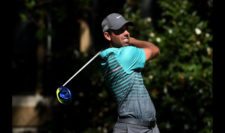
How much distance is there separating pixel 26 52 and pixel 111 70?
8.23m

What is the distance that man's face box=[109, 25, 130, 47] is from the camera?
582cm

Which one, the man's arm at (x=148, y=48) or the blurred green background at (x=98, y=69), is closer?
the man's arm at (x=148, y=48)

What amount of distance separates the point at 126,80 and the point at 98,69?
15.9 ft

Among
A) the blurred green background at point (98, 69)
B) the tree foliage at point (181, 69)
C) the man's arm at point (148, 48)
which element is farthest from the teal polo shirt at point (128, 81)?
the tree foliage at point (181, 69)

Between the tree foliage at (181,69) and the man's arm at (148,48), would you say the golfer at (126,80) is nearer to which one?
the man's arm at (148,48)

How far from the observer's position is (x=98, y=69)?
34.6 feet

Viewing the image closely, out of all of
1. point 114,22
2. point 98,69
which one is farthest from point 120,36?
point 98,69

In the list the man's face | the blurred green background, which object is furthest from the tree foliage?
the man's face

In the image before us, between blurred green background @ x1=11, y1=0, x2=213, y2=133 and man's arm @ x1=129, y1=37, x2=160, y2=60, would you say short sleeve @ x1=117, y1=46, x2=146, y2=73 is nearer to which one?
man's arm @ x1=129, y1=37, x2=160, y2=60

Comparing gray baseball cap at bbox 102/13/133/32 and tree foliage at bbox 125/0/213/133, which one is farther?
tree foliage at bbox 125/0/213/133

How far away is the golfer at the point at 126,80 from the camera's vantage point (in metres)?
5.68

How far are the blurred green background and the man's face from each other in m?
2.94

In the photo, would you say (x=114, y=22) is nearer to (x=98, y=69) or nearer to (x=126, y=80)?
(x=126, y=80)

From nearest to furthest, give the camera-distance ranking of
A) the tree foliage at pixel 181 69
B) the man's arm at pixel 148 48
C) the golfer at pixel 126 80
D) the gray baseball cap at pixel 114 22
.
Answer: the golfer at pixel 126 80 → the gray baseball cap at pixel 114 22 → the man's arm at pixel 148 48 → the tree foliage at pixel 181 69
